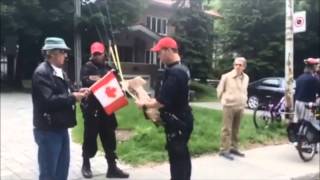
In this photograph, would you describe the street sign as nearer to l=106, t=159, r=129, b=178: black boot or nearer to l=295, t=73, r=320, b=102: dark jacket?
l=295, t=73, r=320, b=102: dark jacket

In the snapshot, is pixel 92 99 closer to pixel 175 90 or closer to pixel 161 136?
pixel 175 90

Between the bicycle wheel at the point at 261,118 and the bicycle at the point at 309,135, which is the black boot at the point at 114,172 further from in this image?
the bicycle wheel at the point at 261,118

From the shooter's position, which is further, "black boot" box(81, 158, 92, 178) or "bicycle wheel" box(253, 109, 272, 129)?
"bicycle wheel" box(253, 109, 272, 129)

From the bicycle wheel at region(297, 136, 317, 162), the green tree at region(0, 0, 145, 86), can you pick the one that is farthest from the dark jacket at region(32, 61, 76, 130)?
the green tree at region(0, 0, 145, 86)

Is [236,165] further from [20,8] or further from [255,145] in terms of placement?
[20,8]

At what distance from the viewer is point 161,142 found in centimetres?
1027

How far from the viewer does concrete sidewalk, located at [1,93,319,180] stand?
8594 millimetres

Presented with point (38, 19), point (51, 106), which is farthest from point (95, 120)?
point (38, 19)

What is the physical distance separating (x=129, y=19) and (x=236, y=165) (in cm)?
2134

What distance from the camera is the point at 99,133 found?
804 cm

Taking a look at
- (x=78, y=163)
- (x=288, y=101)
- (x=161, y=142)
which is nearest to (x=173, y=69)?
(x=78, y=163)

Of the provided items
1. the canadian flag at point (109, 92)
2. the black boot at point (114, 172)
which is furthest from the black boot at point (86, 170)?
the canadian flag at point (109, 92)

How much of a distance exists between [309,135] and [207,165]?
203 centimetres

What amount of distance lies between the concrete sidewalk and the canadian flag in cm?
149
